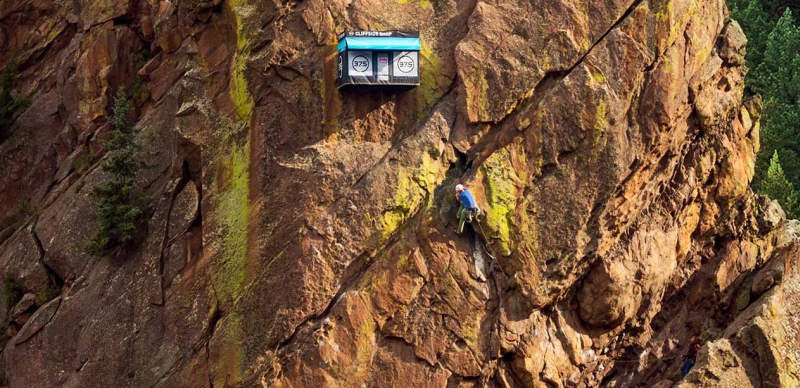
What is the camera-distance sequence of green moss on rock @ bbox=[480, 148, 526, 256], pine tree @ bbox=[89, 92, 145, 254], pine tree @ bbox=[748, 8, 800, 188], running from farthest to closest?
pine tree @ bbox=[748, 8, 800, 188] < pine tree @ bbox=[89, 92, 145, 254] < green moss on rock @ bbox=[480, 148, 526, 256]

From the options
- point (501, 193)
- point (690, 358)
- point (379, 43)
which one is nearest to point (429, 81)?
point (379, 43)

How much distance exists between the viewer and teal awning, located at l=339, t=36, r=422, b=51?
109 ft

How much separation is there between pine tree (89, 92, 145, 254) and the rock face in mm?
557

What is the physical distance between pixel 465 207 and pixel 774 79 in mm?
30269

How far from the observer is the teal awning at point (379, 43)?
33188 millimetres

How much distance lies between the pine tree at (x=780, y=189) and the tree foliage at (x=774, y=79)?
0.21ft

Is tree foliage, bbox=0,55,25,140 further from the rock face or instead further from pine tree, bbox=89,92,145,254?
the rock face

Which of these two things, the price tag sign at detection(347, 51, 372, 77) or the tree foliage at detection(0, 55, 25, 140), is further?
the tree foliage at detection(0, 55, 25, 140)

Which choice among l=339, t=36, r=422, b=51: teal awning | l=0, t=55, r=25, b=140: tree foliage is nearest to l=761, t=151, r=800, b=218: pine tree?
l=339, t=36, r=422, b=51: teal awning

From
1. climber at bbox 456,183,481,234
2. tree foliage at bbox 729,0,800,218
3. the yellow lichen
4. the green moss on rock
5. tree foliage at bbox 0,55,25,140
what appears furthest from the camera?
tree foliage at bbox 729,0,800,218

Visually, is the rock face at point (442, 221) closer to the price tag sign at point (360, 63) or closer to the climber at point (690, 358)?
the climber at point (690, 358)

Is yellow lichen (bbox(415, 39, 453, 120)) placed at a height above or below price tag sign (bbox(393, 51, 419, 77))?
below

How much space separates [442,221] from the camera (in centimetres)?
3300

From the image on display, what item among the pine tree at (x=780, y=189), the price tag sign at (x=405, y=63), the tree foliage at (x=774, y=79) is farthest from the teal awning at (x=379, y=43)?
the tree foliage at (x=774, y=79)
